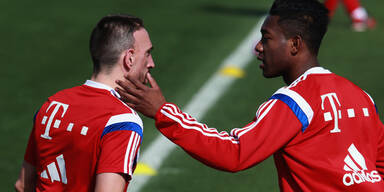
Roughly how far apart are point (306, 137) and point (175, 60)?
670 centimetres

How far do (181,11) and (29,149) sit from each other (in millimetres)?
8648

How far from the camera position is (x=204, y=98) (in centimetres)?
987

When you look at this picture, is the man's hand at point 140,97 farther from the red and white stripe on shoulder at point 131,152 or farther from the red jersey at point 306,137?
the red and white stripe on shoulder at point 131,152

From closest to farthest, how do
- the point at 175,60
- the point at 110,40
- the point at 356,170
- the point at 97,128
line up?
1. the point at 97,128
2. the point at 356,170
3. the point at 110,40
4. the point at 175,60

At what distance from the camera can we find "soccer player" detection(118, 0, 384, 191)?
14.5ft

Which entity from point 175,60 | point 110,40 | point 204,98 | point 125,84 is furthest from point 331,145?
point 175,60

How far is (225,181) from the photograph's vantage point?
7.86m

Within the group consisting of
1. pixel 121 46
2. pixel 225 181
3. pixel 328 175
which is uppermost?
pixel 121 46

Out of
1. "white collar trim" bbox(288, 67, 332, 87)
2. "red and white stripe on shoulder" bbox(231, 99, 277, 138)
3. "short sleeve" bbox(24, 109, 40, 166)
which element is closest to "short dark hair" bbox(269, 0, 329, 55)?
"white collar trim" bbox(288, 67, 332, 87)

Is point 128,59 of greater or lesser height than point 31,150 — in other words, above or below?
above

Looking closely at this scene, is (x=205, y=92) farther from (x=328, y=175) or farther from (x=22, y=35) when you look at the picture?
(x=328, y=175)

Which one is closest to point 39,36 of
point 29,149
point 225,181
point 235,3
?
point 235,3

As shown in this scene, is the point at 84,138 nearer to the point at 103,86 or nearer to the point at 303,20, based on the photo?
the point at 103,86

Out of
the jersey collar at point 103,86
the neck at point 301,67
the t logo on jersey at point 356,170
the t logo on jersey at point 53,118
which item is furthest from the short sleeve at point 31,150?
the t logo on jersey at point 356,170
